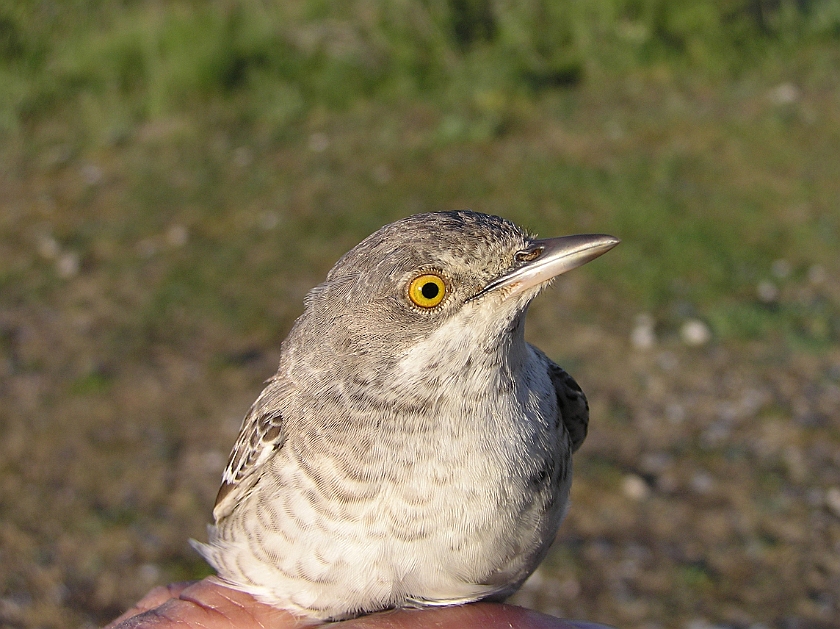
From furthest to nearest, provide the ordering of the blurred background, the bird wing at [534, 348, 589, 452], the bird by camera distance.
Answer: the blurred background, the bird wing at [534, 348, 589, 452], the bird

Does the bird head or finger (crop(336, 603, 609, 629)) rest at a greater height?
the bird head

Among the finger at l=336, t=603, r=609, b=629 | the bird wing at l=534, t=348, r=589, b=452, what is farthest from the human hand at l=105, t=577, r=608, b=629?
the bird wing at l=534, t=348, r=589, b=452

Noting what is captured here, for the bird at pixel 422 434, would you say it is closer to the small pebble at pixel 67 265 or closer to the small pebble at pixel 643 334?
the small pebble at pixel 643 334

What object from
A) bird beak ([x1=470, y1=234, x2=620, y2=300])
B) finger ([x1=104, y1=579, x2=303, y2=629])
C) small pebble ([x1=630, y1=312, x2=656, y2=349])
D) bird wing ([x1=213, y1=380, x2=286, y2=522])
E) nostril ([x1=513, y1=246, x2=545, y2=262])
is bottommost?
finger ([x1=104, y1=579, x2=303, y2=629])

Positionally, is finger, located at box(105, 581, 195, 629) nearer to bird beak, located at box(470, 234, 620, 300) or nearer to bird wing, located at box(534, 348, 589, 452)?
bird wing, located at box(534, 348, 589, 452)

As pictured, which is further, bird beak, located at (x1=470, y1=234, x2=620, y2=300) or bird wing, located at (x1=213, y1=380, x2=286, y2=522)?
bird wing, located at (x1=213, y1=380, x2=286, y2=522)

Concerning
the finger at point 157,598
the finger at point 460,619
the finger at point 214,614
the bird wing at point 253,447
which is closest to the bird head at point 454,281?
the bird wing at point 253,447

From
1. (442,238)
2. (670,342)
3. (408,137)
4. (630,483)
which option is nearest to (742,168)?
(670,342)

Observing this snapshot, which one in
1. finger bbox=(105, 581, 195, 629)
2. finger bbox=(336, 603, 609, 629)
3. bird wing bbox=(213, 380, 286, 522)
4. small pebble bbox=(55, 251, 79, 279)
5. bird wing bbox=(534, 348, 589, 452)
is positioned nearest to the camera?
finger bbox=(336, 603, 609, 629)

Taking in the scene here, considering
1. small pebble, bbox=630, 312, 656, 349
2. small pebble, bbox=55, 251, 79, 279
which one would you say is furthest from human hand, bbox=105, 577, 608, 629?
small pebble, bbox=55, 251, 79, 279
